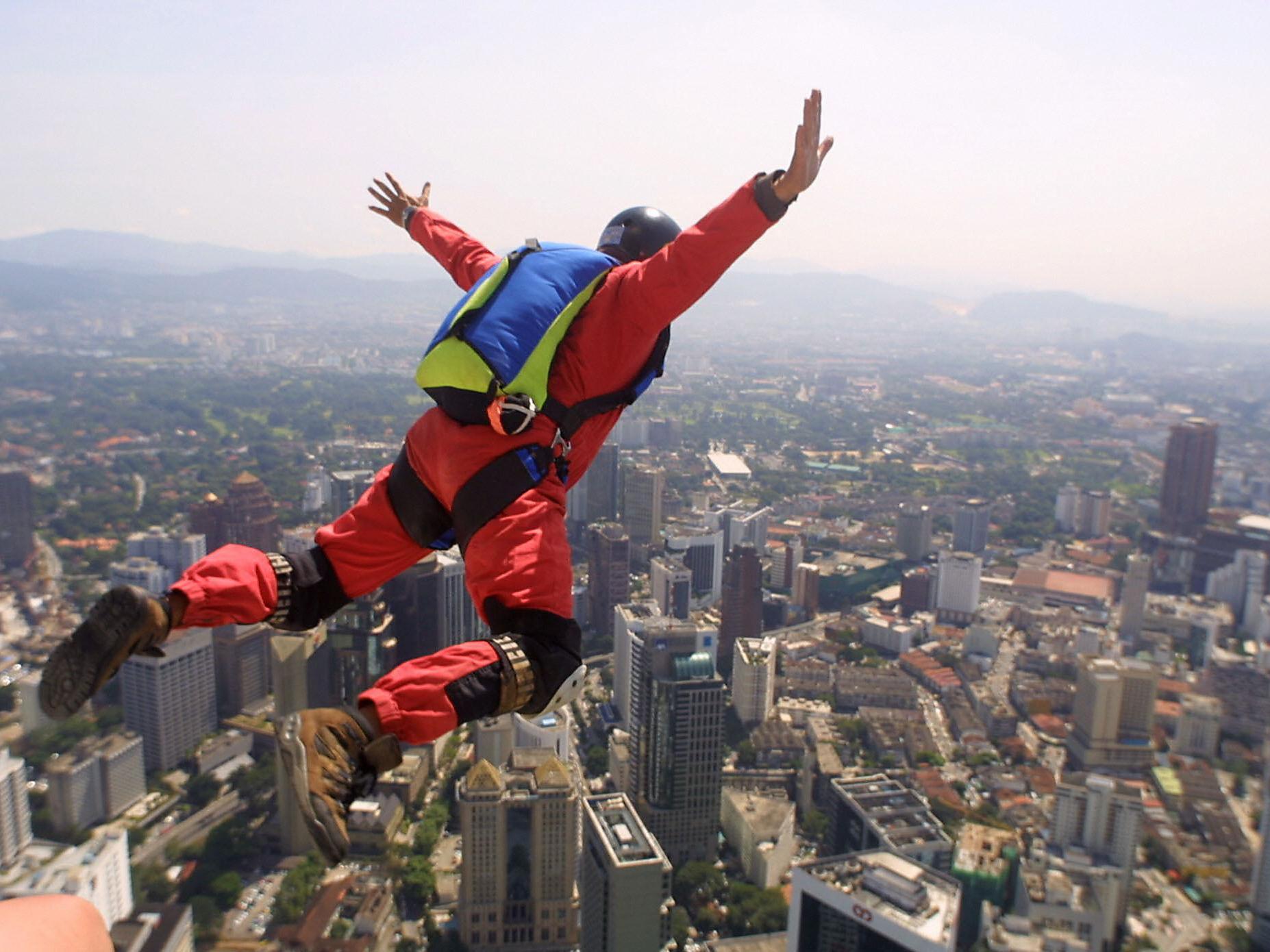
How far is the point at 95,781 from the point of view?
22.7 feet

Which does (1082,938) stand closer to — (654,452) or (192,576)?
(192,576)

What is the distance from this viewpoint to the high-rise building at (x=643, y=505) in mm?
13367

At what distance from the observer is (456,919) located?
19.4 feet

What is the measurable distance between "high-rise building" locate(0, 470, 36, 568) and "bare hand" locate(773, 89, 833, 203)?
14.3m

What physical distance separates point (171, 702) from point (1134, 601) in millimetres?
10904

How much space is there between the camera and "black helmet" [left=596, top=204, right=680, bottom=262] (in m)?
1.22

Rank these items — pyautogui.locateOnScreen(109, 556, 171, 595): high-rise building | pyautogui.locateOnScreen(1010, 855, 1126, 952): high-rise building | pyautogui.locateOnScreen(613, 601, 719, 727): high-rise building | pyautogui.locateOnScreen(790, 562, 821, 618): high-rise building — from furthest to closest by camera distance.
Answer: pyautogui.locateOnScreen(790, 562, 821, 618): high-rise building, pyautogui.locateOnScreen(109, 556, 171, 595): high-rise building, pyautogui.locateOnScreen(613, 601, 719, 727): high-rise building, pyautogui.locateOnScreen(1010, 855, 1126, 952): high-rise building

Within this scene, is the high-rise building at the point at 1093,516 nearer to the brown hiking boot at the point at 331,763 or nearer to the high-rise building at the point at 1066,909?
the high-rise building at the point at 1066,909

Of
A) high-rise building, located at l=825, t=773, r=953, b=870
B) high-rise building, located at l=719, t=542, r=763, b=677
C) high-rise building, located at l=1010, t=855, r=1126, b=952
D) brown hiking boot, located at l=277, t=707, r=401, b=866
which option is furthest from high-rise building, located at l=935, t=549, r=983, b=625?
brown hiking boot, located at l=277, t=707, r=401, b=866

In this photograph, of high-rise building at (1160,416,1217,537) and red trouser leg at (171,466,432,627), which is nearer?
red trouser leg at (171,466,432,627)

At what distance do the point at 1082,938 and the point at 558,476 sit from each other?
6.25 meters

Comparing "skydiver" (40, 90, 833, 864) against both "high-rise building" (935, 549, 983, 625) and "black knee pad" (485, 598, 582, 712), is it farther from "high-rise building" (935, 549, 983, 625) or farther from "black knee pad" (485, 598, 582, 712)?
"high-rise building" (935, 549, 983, 625)

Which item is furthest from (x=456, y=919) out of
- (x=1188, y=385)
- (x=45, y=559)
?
(x=1188, y=385)

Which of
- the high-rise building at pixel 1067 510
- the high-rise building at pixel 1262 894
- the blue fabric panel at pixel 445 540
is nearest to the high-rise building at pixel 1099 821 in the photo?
the high-rise building at pixel 1262 894
